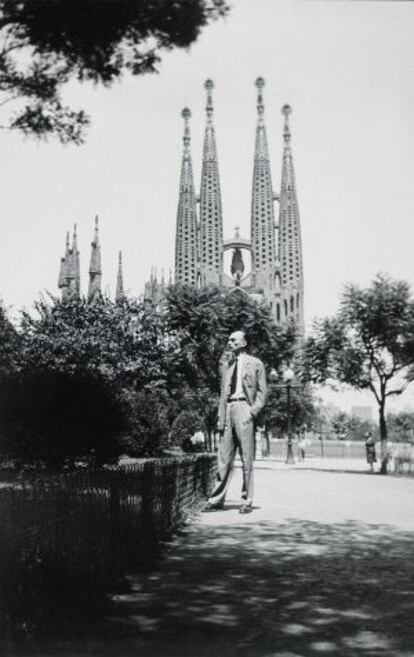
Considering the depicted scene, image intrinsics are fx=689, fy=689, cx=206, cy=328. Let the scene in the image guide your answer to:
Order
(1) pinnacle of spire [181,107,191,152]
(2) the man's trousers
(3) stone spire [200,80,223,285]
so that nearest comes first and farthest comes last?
(2) the man's trousers, (3) stone spire [200,80,223,285], (1) pinnacle of spire [181,107,191,152]

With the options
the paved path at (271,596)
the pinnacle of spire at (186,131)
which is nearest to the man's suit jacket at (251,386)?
the paved path at (271,596)

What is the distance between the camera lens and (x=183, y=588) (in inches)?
167

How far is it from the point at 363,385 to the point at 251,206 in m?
71.9

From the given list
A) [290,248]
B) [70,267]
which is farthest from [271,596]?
[290,248]

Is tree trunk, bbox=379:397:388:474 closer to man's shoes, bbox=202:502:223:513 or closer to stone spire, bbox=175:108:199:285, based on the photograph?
man's shoes, bbox=202:502:223:513

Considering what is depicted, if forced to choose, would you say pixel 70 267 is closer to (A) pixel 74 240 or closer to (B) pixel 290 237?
(A) pixel 74 240

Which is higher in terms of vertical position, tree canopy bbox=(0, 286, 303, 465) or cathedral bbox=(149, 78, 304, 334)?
cathedral bbox=(149, 78, 304, 334)

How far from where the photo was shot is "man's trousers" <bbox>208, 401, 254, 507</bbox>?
797 centimetres

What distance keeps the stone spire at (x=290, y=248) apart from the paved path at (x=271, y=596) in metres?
85.9

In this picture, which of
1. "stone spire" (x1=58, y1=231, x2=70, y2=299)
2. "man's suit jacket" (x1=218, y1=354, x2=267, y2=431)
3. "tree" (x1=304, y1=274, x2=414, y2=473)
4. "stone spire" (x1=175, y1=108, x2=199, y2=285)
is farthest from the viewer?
"stone spire" (x1=175, y1=108, x2=199, y2=285)

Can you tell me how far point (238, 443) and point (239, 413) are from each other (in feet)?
1.19

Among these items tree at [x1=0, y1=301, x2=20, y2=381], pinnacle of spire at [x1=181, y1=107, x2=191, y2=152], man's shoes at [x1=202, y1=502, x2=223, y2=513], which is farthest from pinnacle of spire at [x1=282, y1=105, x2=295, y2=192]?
man's shoes at [x1=202, y1=502, x2=223, y2=513]

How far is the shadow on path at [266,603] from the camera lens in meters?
3.15

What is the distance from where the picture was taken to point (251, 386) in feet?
26.8
